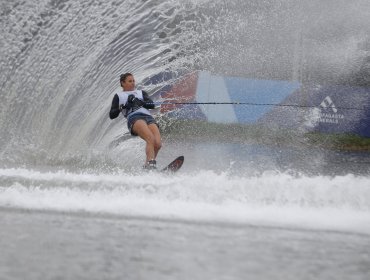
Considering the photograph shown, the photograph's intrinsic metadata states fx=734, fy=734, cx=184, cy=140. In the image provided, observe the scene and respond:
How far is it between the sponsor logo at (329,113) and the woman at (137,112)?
9.44m

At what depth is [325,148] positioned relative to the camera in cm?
1661

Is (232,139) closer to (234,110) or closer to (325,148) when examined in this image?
(234,110)

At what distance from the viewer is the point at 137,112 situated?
8.38 m

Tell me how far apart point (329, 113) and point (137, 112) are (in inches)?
384

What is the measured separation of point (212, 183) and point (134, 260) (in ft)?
6.71

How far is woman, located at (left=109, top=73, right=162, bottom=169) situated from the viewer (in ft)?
26.9

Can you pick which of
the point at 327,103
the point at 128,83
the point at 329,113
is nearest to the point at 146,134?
the point at 128,83

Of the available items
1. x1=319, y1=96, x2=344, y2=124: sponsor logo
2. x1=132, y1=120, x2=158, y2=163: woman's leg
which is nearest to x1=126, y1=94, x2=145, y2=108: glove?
x1=132, y1=120, x2=158, y2=163: woman's leg

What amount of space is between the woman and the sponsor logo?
31.0 feet

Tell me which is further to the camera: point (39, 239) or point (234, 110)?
point (234, 110)

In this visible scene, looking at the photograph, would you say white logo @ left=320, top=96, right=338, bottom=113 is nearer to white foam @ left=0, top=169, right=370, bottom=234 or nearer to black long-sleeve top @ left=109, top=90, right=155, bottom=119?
black long-sleeve top @ left=109, top=90, right=155, bottom=119

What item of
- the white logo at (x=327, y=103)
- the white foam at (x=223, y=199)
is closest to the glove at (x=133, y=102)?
the white foam at (x=223, y=199)

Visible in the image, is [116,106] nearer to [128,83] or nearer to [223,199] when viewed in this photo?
[128,83]

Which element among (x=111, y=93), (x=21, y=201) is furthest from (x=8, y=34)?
(x=21, y=201)
